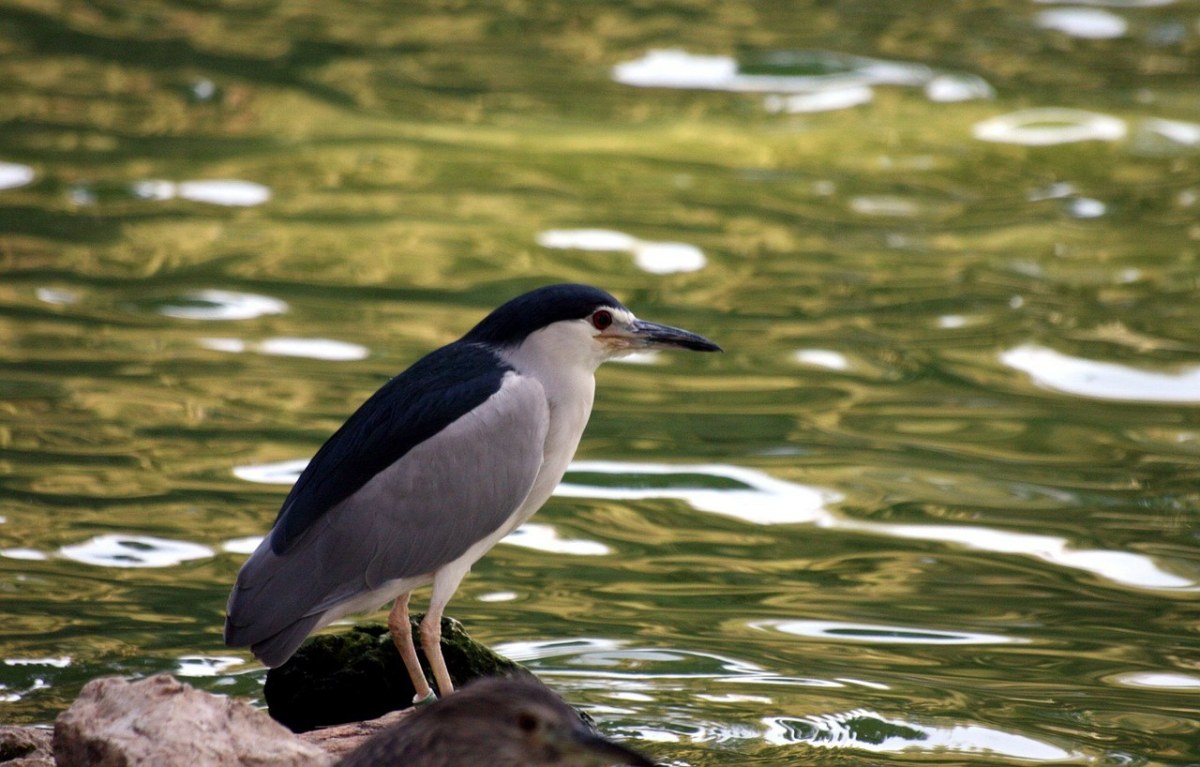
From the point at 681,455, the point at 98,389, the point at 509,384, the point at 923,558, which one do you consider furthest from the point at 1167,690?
the point at 98,389

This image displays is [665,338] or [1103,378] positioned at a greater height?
[665,338]

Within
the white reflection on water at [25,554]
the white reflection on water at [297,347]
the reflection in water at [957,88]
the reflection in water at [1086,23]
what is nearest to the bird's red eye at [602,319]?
the white reflection on water at [25,554]

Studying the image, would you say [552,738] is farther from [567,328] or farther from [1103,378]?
[1103,378]

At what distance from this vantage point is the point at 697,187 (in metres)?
16.4

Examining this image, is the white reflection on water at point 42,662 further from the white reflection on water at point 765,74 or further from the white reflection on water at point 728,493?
the white reflection on water at point 765,74

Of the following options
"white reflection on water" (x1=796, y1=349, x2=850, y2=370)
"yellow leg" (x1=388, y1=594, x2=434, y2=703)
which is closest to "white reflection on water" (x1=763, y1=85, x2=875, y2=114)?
"white reflection on water" (x1=796, y1=349, x2=850, y2=370)

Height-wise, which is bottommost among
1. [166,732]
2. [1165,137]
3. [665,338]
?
[1165,137]

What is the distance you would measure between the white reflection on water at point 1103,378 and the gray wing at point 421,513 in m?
6.03

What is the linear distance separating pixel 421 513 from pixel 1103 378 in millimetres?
6647

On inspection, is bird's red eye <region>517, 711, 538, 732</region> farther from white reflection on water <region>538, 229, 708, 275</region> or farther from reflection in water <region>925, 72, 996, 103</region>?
reflection in water <region>925, 72, 996, 103</region>

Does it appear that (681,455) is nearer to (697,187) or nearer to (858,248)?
(858,248)

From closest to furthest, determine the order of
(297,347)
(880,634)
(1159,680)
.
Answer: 1. (1159,680)
2. (880,634)
3. (297,347)

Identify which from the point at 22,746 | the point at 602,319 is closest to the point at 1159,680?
the point at 602,319

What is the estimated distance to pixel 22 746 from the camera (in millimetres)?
6324
